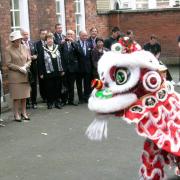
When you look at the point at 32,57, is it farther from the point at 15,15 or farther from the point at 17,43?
the point at 15,15

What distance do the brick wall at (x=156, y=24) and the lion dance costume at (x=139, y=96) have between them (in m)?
17.4

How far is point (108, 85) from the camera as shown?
546 cm

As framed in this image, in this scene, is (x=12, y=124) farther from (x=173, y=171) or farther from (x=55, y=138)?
(x=173, y=171)

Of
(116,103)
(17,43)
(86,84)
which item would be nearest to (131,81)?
(116,103)

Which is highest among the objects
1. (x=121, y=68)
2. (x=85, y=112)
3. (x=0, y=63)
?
→ (x=121, y=68)

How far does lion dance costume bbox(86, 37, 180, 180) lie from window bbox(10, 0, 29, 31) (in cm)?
945

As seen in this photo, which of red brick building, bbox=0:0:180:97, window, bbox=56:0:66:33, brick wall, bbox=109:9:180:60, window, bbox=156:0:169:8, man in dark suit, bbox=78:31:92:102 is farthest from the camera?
window, bbox=156:0:169:8

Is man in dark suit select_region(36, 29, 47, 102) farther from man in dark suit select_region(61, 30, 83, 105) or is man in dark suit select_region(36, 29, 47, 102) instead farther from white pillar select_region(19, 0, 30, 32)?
white pillar select_region(19, 0, 30, 32)

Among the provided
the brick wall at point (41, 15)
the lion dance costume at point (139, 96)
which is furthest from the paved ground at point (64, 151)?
the brick wall at point (41, 15)

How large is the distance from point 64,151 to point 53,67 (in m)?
4.44

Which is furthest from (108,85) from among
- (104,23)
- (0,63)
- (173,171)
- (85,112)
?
(104,23)

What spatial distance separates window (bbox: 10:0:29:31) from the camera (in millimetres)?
14539

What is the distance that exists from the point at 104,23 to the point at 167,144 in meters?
16.9

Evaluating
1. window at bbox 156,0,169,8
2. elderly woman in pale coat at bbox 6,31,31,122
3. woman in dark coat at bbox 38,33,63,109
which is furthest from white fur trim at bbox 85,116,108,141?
window at bbox 156,0,169,8
